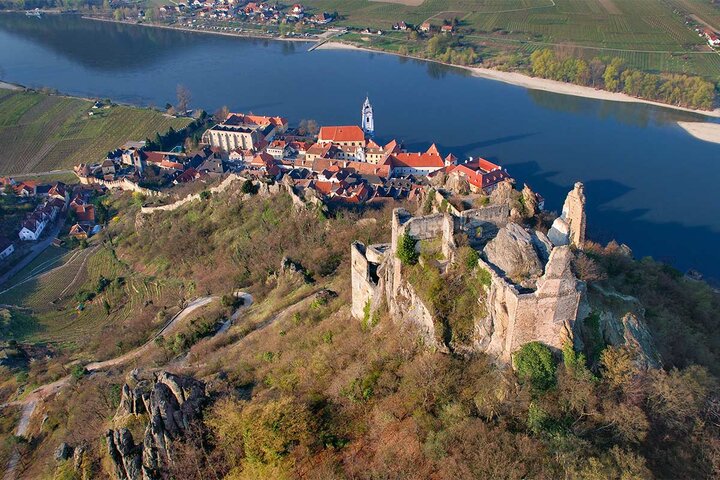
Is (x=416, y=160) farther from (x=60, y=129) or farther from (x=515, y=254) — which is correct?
(x=60, y=129)

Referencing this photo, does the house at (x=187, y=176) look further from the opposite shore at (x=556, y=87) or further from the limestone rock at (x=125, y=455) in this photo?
the opposite shore at (x=556, y=87)

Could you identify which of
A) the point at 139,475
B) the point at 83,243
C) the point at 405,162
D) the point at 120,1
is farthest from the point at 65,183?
the point at 120,1

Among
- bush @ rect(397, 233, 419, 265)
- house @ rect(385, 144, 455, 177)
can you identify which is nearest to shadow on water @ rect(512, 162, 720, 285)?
house @ rect(385, 144, 455, 177)

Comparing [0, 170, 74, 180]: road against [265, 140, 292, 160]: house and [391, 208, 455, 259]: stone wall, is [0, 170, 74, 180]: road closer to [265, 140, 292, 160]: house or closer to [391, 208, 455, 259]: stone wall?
[265, 140, 292, 160]: house

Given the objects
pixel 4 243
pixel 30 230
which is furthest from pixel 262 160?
pixel 4 243

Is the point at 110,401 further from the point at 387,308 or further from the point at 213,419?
the point at 387,308
